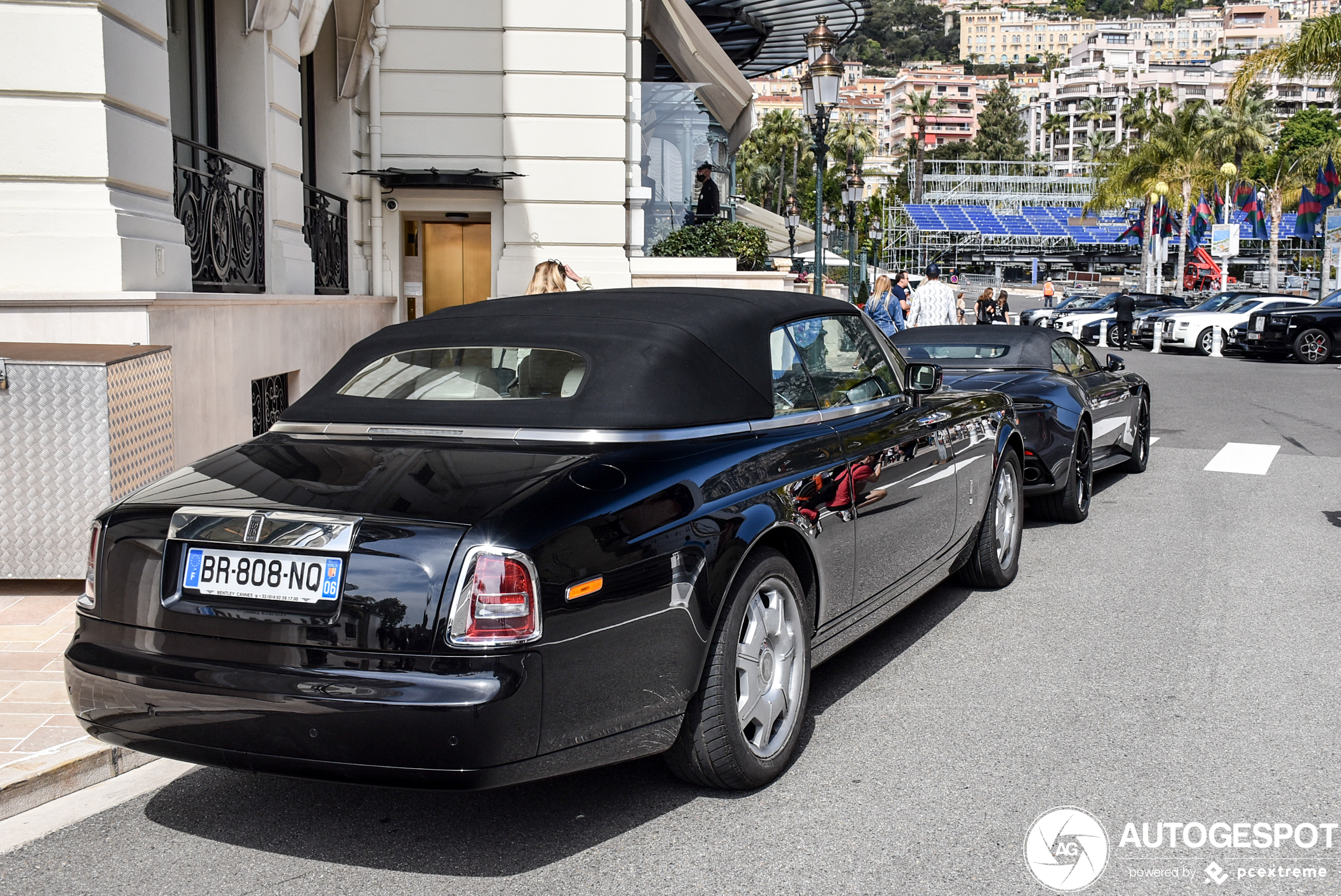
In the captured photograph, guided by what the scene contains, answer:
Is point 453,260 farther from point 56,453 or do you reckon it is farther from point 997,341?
point 56,453

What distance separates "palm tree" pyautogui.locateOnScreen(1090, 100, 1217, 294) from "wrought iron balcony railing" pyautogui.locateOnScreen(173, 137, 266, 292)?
5122 cm

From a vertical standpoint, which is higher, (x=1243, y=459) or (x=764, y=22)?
(x=764, y=22)

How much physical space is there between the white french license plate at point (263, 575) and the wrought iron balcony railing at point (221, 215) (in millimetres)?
6083

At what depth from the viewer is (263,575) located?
3377 mm

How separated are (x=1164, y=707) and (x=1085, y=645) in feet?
2.96

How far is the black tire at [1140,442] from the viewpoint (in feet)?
35.9

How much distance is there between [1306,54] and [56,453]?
28.1 metres

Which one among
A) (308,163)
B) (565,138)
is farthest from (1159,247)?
(308,163)

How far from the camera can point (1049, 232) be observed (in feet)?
393

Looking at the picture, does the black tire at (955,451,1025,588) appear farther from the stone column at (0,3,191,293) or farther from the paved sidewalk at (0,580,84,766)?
the stone column at (0,3,191,293)

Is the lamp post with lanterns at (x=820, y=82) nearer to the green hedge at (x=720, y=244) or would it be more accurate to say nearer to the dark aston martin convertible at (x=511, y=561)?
the green hedge at (x=720, y=244)

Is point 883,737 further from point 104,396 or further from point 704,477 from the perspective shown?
point 104,396

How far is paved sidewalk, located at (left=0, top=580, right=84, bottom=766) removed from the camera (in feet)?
14.1

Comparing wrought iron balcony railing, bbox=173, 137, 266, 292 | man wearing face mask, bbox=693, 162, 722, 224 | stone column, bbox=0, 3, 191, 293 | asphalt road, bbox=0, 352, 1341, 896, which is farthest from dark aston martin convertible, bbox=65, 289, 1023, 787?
man wearing face mask, bbox=693, 162, 722, 224
